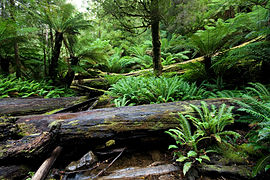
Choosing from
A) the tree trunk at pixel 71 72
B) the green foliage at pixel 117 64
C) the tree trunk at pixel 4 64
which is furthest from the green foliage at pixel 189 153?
the tree trunk at pixel 4 64

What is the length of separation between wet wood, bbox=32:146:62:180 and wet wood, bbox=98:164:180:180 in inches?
25.7

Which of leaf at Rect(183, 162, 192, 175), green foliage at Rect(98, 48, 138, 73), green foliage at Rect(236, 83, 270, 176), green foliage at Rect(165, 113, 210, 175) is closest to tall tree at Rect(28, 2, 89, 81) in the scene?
green foliage at Rect(98, 48, 138, 73)

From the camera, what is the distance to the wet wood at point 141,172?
146 cm

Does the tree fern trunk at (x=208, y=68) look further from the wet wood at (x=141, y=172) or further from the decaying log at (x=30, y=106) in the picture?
the decaying log at (x=30, y=106)

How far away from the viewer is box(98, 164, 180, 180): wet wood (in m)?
1.46

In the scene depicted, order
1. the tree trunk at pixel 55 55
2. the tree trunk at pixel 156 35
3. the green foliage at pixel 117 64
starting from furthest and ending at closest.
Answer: the green foliage at pixel 117 64
the tree trunk at pixel 55 55
the tree trunk at pixel 156 35

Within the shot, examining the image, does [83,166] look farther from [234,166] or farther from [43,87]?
[43,87]

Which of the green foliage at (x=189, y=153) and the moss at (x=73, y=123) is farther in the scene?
the moss at (x=73, y=123)

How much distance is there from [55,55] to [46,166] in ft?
16.0

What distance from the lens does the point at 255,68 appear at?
3.19 metres

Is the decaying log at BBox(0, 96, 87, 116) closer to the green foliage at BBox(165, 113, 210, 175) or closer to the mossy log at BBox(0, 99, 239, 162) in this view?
the mossy log at BBox(0, 99, 239, 162)

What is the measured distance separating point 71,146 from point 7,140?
889 millimetres

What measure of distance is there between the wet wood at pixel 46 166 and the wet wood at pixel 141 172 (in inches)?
25.7

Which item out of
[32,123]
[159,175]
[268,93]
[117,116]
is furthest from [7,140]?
[268,93]
